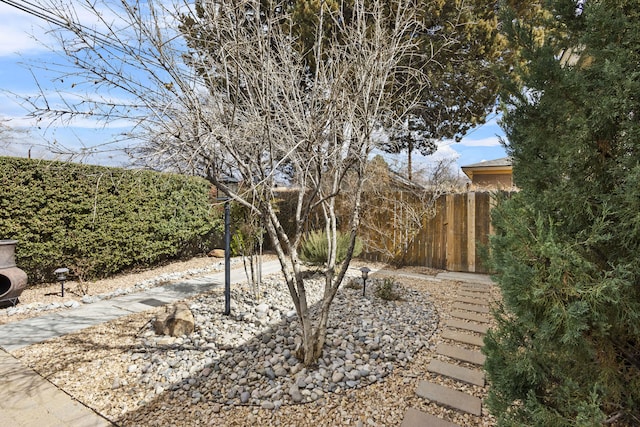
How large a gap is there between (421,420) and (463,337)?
153 cm

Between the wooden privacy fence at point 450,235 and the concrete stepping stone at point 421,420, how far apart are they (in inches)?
196

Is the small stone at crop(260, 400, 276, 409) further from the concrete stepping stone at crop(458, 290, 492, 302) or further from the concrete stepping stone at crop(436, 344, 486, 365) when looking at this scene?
the concrete stepping stone at crop(458, 290, 492, 302)

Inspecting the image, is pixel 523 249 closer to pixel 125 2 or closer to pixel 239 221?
pixel 125 2

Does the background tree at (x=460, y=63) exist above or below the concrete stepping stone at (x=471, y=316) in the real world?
above

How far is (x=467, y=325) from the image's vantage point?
3.60 meters

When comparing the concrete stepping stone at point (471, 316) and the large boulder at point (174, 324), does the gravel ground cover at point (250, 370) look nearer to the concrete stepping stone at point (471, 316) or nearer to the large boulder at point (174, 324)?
the large boulder at point (174, 324)

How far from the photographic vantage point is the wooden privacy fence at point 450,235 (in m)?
6.53

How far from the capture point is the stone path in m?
2.08

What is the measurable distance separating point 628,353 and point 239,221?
457 cm

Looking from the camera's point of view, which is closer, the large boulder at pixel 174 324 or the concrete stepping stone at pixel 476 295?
the large boulder at pixel 174 324

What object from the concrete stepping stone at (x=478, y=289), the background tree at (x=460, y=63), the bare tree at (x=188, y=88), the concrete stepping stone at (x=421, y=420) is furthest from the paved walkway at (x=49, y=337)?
the background tree at (x=460, y=63)

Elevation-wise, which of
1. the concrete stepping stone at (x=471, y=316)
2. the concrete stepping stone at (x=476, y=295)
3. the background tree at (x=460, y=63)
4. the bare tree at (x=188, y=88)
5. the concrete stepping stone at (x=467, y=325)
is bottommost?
the concrete stepping stone at (x=467, y=325)

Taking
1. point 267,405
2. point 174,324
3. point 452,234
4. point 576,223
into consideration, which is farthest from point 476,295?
point 174,324

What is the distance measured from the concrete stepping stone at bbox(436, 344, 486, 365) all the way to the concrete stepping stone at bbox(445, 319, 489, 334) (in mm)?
560
